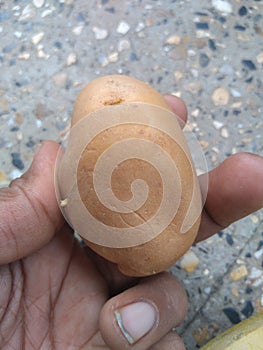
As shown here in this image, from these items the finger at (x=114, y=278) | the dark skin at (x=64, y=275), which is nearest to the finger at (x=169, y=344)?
the dark skin at (x=64, y=275)

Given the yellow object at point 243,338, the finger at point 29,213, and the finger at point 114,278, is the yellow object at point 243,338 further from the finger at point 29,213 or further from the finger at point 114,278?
the finger at point 29,213

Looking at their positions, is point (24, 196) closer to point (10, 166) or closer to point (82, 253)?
point (82, 253)

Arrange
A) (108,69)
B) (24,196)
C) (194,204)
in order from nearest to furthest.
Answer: (194,204) < (24,196) < (108,69)

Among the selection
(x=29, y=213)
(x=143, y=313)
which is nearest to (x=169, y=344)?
(x=143, y=313)

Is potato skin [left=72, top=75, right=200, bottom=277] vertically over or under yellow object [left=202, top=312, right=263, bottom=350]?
over

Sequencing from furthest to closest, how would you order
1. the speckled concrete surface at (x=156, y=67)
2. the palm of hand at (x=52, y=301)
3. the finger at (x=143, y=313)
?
the speckled concrete surface at (x=156, y=67), the palm of hand at (x=52, y=301), the finger at (x=143, y=313)

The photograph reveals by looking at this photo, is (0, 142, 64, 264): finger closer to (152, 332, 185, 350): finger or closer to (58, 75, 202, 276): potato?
(58, 75, 202, 276): potato

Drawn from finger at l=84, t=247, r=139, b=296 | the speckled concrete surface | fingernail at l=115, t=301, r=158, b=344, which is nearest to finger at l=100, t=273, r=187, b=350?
fingernail at l=115, t=301, r=158, b=344

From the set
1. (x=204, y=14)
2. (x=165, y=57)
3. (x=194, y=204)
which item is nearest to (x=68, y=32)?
(x=165, y=57)
